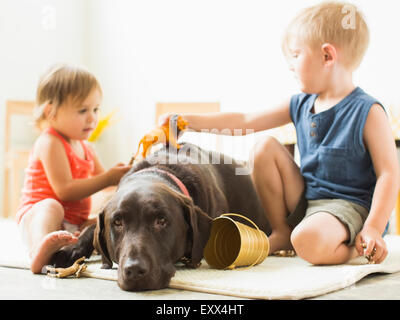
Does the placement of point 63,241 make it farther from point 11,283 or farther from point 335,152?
point 335,152

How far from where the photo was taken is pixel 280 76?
3598mm

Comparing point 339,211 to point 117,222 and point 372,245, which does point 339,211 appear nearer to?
point 372,245

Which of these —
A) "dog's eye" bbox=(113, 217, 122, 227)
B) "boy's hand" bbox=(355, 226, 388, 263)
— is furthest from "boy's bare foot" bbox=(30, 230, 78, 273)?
"boy's hand" bbox=(355, 226, 388, 263)

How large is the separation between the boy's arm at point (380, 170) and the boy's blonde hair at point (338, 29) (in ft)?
0.68

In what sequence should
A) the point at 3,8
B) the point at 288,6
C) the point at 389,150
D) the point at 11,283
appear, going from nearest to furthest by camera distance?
the point at 11,283
the point at 389,150
the point at 288,6
the point at 3,8

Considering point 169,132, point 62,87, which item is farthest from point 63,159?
point 169,132

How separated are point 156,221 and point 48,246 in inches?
13.3

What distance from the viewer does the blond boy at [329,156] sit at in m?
1.39

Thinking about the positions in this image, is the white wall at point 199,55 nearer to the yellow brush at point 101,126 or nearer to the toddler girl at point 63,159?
the yellow brush at point 101,126

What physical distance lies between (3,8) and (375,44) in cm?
284

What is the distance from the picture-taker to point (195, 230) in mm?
1262

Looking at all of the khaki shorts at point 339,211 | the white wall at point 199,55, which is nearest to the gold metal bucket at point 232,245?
the khaki shorts at point 339,211

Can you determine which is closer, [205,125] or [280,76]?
[205,125]
